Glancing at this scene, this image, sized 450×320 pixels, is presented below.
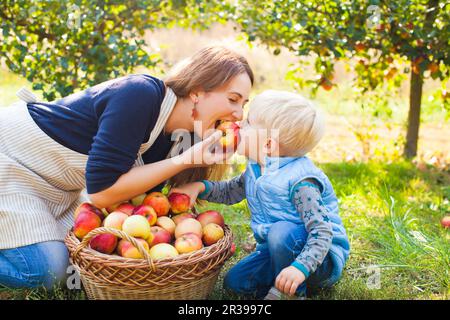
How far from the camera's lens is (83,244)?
201 cm

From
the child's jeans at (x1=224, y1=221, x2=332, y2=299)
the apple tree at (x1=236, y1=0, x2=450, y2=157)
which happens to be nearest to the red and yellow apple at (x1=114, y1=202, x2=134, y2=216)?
the child's jeans at (x1=224, y1=221, x2=332, y2=299)

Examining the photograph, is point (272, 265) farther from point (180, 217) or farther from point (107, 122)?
point (107, 122)

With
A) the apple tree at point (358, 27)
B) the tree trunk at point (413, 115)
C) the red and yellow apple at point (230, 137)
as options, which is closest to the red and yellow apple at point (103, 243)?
the red and yellow apple at point (230, 137)

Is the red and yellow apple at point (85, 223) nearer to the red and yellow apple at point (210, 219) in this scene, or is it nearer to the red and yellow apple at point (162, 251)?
the red and yellow apple at point (162, 251)

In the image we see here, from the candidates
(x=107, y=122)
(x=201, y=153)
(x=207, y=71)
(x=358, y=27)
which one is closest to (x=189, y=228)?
(x=201, y=153)

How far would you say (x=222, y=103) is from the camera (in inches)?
92.9

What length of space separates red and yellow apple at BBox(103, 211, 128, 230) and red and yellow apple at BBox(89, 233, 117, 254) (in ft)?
0.30

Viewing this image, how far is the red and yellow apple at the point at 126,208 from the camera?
2266 mm

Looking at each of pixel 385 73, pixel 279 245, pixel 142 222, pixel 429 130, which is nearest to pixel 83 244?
pixel 142 222

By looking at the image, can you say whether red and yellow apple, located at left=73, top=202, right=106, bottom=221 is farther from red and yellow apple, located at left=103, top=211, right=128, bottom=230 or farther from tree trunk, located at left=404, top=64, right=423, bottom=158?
tree trunk, located at left=404, top=64, right=423, bottom=158

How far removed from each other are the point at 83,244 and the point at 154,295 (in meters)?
0.31

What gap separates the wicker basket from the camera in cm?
195

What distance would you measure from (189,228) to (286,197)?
0.40m

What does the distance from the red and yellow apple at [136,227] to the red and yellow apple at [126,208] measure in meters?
0.16
